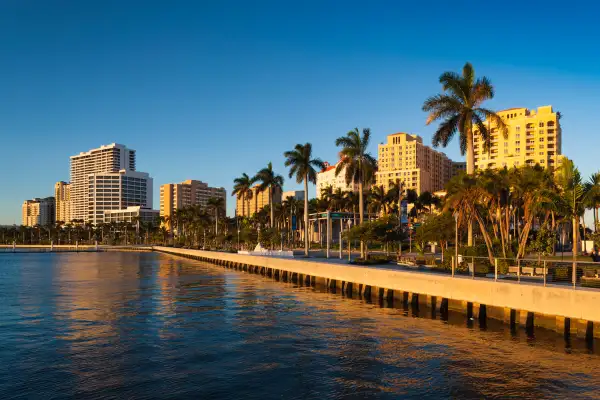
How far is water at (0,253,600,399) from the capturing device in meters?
17.1

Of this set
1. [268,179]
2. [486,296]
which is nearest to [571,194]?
[486,296]

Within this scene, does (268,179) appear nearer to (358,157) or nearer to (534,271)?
(358,157)

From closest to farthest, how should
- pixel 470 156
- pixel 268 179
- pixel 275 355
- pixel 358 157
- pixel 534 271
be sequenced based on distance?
1. pixel 275 355
2. pixel 534 271
3. pixel 470 156
4. pixel 358 157
5. pixel 268 179

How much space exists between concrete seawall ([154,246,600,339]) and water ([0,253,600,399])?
35.6 inches

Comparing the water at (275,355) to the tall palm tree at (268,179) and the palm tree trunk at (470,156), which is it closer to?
the palm tree trunk at (470,156)

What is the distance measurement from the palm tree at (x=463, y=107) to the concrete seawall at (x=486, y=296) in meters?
17.1

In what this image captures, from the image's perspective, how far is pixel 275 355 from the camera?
2162 centimetres

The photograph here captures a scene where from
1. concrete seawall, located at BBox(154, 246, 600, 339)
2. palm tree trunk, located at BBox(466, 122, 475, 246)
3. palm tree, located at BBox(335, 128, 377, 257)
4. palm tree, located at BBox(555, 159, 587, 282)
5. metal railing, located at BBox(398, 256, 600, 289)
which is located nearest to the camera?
concrete seawall, located at BBox(154, 246, 600, 339)

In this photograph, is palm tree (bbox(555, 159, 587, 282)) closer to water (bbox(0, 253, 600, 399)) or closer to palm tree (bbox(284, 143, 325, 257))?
water (bbox(0, 253, 600, 399))

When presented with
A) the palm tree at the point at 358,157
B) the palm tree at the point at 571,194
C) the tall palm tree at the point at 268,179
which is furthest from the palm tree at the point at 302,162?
the palm tree at the point at 571,194

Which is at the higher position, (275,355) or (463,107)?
(463,107)

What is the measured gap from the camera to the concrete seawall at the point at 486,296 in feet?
74.1

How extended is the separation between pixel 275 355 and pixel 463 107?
3537 centimetres

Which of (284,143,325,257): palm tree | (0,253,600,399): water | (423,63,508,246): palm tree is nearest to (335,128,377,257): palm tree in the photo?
(284,143,325,257): palm tree
